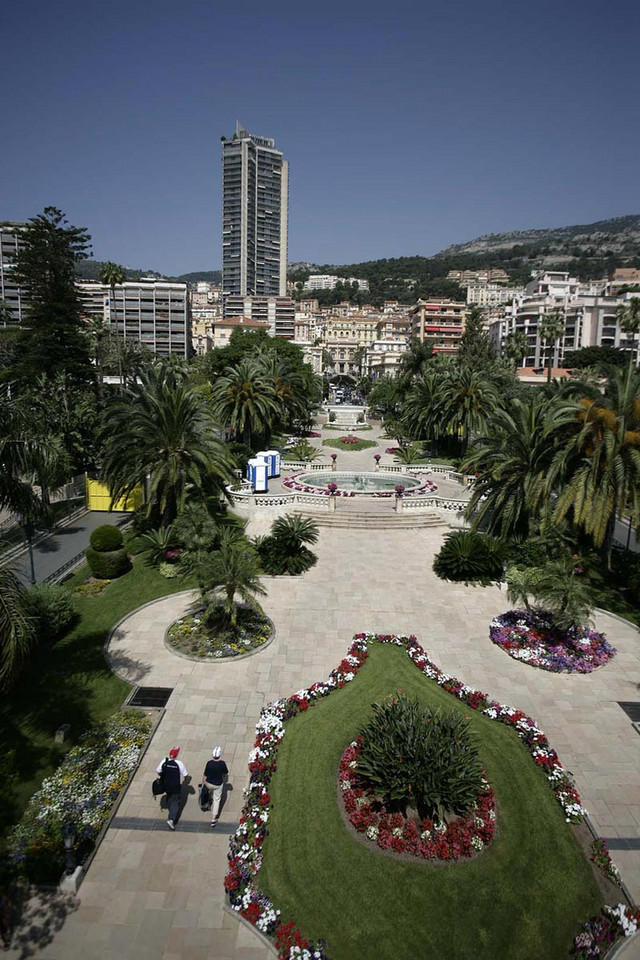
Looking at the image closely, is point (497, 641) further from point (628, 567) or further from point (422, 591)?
point (628, 567)

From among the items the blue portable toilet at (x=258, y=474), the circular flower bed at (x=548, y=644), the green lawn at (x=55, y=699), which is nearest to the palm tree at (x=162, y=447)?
the green lawn at (x=55, y=699)

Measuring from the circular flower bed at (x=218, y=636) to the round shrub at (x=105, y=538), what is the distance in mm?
6132

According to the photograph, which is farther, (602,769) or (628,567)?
(628,567)

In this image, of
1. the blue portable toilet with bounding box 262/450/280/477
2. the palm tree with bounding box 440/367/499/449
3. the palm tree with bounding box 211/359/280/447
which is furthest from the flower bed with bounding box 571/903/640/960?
the palm tree with bounding box 211/359/280/447

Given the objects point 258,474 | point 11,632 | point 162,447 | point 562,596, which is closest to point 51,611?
point 11,632

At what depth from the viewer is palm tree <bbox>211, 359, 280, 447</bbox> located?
43375mm

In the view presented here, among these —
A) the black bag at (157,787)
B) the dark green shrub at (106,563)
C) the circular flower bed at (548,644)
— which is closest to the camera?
the black bag at (157,787)

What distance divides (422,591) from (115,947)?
612 inches

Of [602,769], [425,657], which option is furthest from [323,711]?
[602,769]

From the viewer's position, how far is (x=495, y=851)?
9977 mm

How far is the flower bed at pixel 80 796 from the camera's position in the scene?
959 cm

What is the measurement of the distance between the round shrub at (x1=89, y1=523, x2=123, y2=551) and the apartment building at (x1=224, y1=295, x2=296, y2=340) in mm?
170238

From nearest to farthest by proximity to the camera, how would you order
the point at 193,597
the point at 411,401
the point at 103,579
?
the point at 193,597
the point at 103,579
the point at 411,401

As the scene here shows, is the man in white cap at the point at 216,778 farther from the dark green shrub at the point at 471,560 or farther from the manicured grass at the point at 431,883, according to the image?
the dark green shrub at the point at 471,560
